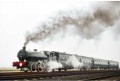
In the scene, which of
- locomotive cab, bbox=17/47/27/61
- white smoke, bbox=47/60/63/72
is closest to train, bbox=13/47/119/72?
locomotive cab, bbox=17/47/27/61

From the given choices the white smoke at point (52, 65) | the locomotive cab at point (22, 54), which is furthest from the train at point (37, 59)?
the white smoke at point (52, 65)

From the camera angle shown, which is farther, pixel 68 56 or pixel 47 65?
pixel 68 56

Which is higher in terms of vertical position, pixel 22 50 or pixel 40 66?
pixel 22 50

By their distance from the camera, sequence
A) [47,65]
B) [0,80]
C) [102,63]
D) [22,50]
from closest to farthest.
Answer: [0,80]
[22,50]
[47,65]
[102,63]

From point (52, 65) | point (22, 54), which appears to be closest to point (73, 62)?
point (52, 65)

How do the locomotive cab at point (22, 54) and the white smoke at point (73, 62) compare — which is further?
the white smoke at point (73, 62)

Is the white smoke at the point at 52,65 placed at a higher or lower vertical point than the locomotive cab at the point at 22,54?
lower

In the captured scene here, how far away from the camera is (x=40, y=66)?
79.3 ft

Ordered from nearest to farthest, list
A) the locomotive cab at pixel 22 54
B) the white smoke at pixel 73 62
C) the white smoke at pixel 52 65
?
1. the locomotive cab at pixel 22 54
2. the white smoke at pixel 52 65
3. the white smoke at pixel 73 62

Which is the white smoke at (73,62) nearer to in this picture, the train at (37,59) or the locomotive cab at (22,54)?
the train at (37,59)

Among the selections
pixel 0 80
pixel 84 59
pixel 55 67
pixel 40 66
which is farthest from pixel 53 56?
pixel 0 80

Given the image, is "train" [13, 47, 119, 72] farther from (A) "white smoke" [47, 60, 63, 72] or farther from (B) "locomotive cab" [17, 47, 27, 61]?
(A) "white smoke" [47, 60, 63, 72]

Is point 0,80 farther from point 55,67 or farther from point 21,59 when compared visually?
point 55,67

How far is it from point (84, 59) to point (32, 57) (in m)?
14.7
